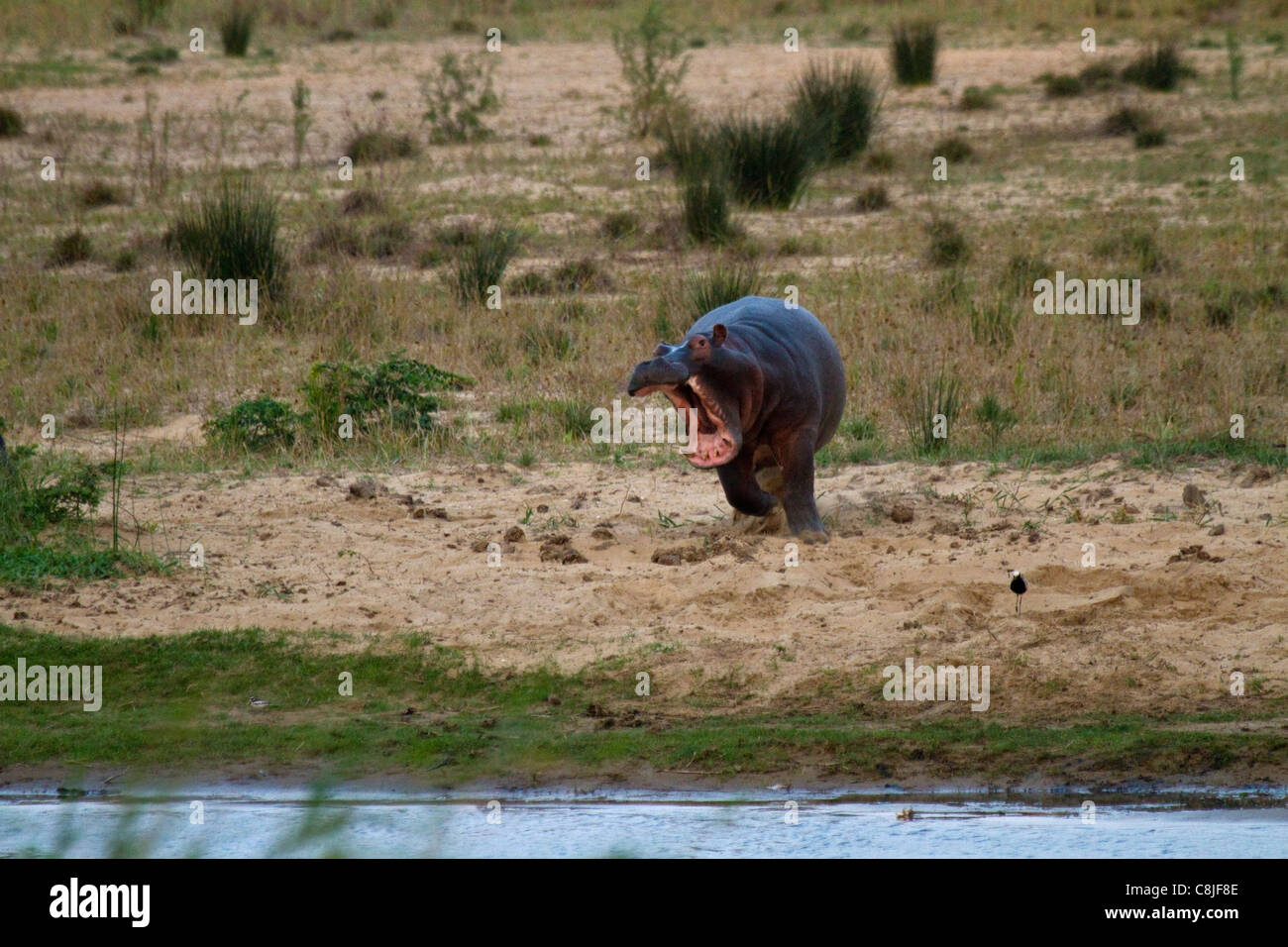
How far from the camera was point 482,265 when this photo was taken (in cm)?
1252

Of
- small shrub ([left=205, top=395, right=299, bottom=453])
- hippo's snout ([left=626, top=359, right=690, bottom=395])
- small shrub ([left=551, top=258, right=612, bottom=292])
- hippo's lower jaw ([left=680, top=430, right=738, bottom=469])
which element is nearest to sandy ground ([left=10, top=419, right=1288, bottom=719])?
hippo's lower jaw ([left=680, top=430, right=738, bottom=469])

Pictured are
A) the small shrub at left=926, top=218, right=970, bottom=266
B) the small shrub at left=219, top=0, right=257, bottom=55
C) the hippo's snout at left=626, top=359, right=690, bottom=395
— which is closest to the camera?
the hippo's snout at left=626, top=359, right=690, bottom=395

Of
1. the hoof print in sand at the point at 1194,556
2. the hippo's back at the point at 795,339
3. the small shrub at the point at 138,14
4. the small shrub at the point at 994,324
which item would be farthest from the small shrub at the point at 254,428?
the small shrub at the point at 138,14

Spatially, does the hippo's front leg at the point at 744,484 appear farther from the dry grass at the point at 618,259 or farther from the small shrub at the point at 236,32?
the small shrub at the point at 236,32

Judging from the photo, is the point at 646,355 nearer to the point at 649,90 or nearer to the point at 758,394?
the point at 758,394

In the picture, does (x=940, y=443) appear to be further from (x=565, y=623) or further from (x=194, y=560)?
(x=194, y=560)

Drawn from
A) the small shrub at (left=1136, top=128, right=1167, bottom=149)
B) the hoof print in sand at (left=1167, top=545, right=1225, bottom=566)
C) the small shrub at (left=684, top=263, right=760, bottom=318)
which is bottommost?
the hoof print in sand at (left=1167, top=545, right=1225, bottom=566)

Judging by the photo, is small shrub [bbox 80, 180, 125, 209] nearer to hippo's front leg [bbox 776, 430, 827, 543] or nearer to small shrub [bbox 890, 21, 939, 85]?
small shrub [bbox 890, 21, 939, 85]

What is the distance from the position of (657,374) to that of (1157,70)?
52.8ft

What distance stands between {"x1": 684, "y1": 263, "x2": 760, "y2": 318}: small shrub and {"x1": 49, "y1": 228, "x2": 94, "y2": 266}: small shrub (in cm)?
529

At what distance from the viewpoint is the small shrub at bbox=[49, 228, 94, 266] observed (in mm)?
13680

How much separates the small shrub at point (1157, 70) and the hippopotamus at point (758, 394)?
47.8 ft

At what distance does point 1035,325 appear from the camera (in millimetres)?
10883

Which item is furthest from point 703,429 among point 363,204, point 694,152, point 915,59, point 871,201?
point 915,59
